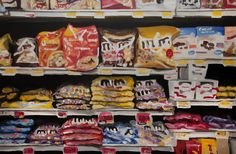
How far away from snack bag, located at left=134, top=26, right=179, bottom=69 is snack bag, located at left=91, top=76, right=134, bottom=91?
180mm

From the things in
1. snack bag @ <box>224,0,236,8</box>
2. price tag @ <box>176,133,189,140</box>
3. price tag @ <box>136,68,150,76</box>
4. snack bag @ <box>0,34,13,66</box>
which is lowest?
price tag @ <box>176,133,189,140</box>

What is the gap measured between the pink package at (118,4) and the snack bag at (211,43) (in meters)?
0.53

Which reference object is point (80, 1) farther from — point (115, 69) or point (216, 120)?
point (216, 120)

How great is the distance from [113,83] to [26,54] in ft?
2.21

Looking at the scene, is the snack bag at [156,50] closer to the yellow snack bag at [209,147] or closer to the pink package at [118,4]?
the pink package at [118,4]

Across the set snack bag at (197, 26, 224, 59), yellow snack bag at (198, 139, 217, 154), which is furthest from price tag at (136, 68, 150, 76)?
yellow snack bag at (198, 139, 217, 154)

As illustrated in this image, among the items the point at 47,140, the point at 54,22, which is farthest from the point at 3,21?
the point at 47,140

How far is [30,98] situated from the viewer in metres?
2.29

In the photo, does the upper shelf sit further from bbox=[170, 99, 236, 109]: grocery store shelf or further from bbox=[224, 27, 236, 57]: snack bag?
bbox=[170, 99, 236, 109]: grocery store shelf

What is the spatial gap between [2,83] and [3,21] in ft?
1.68

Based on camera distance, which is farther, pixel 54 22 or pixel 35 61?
pixel 54 22

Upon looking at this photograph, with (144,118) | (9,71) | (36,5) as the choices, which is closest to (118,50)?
(144,118)

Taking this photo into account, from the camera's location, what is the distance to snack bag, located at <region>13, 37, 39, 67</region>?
2.20m

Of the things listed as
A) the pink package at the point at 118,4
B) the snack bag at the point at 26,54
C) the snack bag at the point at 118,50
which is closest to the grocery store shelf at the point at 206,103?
the snack bag at the point at 118,50
